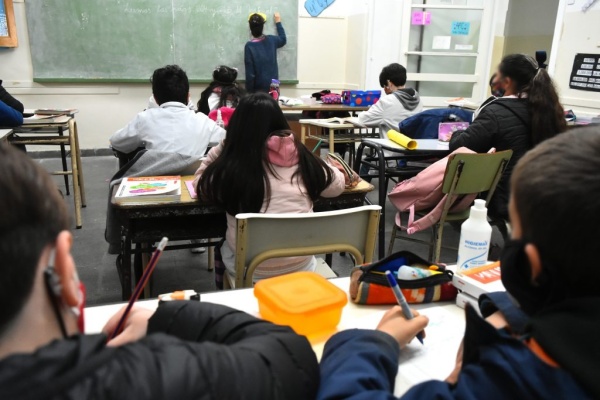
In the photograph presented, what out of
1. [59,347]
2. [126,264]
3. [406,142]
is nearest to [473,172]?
[406,142]

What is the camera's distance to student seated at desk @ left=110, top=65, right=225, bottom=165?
2.62 meters

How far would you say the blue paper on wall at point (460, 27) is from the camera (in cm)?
591

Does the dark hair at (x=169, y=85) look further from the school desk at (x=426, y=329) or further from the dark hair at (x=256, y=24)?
the dark hair at (x=256, y=24)

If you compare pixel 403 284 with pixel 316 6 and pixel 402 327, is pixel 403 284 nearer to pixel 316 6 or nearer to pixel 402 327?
pixel 402 327

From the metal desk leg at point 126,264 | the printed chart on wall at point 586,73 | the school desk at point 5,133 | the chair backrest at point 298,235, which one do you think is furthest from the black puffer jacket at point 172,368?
the printed chart on wall at point 586,73

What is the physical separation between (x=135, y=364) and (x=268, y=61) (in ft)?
19.2

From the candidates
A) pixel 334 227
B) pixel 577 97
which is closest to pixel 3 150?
pixel 334 227

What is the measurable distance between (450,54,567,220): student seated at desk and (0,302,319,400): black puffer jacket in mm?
2223

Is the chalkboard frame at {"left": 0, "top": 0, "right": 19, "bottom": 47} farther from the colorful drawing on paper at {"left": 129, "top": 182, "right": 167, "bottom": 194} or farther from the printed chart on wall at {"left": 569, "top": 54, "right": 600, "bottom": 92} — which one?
the printed chart on wall at {"left": 569, "top": 54, "right": 600, "bottom": 92}

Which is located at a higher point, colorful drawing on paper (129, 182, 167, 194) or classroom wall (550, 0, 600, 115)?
classroom wall (550, 0, 600, 115)

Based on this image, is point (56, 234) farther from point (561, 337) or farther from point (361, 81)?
point (361, 81)

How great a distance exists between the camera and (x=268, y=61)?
6.05 metres

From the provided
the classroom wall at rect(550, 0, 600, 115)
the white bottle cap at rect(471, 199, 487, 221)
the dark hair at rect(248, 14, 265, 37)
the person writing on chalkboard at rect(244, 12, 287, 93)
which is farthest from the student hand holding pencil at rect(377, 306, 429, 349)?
the dark hair at rect(248, 14, 265, 37)

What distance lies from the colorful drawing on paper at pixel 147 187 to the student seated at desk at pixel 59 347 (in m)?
1.33
